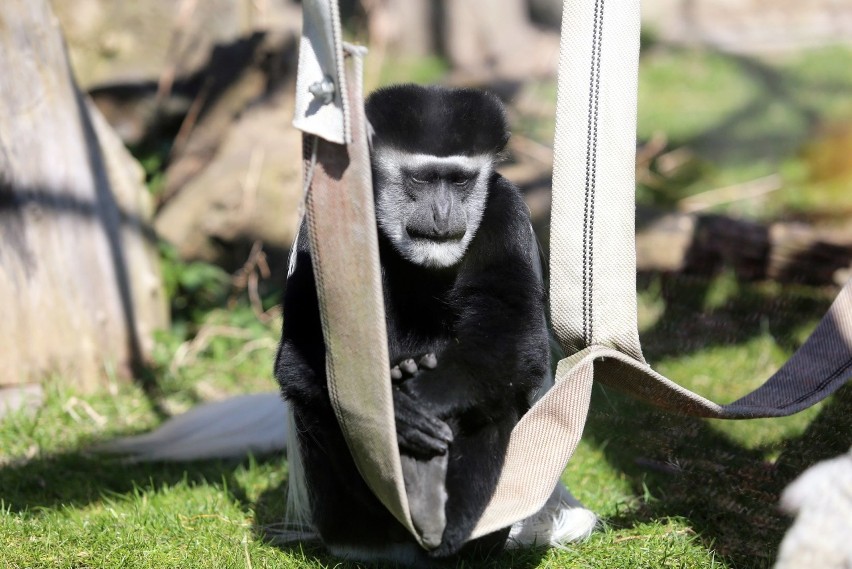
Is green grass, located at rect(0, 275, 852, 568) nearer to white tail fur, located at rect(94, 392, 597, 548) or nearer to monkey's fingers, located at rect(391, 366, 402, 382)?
white tail fur, located at rect(94, 392, 597, 548)

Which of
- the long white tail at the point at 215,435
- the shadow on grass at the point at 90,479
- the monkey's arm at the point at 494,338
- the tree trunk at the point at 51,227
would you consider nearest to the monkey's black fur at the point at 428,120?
the monkey's arm at the point at 494,338

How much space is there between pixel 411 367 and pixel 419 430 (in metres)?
0.19

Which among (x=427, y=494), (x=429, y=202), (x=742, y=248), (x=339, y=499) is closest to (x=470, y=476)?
(x=427, y=494)

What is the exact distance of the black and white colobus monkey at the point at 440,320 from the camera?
85.7 inches

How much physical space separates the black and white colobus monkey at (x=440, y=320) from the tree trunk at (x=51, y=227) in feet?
5.42

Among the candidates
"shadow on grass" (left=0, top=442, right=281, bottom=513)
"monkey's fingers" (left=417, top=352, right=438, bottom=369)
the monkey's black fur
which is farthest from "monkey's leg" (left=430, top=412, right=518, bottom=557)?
"shadow on grass" (left=0, top=442, right=281, bottom=513)

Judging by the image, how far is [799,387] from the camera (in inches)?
91.2

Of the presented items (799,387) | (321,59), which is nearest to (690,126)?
(799,387)

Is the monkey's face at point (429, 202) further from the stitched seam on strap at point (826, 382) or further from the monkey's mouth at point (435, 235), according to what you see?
the stitched seam on strap at point (826, 382)

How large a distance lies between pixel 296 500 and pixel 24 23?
2.19 metres

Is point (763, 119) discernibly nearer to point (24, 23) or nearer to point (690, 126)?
point (690, 126)

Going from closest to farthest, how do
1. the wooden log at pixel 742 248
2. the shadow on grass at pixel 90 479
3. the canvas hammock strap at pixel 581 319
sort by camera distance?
the canvas hammock strap at pixel 581 319
the shadow on grass at pixel 90 479
the wooden log at pixel 742 248

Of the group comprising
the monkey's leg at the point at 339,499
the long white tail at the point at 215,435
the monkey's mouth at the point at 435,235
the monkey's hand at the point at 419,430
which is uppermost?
the monkey's mouth at the point at 435,235

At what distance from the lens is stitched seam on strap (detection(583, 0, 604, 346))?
2156 mm
